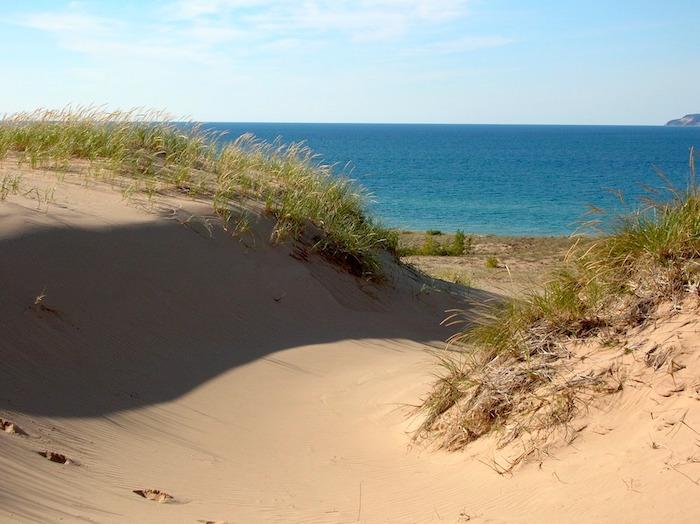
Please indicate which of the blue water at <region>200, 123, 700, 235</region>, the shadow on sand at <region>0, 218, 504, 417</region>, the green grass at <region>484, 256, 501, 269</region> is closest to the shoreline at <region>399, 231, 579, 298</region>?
the green grass at <region>484, 256, 501, 269</region>

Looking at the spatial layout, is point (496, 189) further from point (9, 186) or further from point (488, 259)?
point (9, 186)

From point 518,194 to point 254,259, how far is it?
132 feet

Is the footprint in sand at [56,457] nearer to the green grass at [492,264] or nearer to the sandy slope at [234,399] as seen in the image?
the sandy slope at [234,399]

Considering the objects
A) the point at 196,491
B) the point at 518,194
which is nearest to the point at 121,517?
the point at 196,491

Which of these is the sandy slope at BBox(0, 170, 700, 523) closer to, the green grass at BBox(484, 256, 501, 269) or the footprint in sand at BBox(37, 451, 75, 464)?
the footprint in sand at BBox(37, 451, 75, 464)

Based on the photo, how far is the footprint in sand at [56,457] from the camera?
5.30m

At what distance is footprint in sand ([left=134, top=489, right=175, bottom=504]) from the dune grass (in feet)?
22.3

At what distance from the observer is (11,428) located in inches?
221

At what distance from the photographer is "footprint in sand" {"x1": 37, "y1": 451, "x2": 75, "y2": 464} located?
5.30 meters

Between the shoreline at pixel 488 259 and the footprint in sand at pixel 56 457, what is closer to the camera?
the footprint in sand at pixel 56 457

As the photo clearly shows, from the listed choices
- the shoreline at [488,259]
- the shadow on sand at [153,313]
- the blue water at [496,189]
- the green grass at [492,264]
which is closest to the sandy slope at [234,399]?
the shadow on sand at [153,313]

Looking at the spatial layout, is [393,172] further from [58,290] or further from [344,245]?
[58,290]

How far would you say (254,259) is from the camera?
11.3 meters

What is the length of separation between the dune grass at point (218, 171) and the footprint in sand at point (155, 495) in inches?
267
